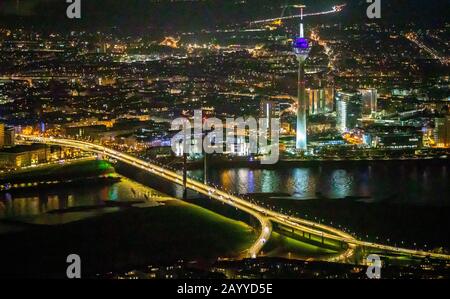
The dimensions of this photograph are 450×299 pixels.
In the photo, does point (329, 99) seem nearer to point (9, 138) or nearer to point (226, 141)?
point (226, 141)

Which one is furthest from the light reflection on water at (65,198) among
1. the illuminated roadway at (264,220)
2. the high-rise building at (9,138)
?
the high-rise building at (9,138)

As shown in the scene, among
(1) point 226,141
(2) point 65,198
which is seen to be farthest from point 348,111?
(2) point 65,198

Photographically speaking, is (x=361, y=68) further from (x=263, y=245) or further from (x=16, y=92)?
(x=263, y=245)

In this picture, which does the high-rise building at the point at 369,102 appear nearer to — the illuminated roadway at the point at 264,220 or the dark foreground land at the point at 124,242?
the illuminated roadway at the point at 264,220

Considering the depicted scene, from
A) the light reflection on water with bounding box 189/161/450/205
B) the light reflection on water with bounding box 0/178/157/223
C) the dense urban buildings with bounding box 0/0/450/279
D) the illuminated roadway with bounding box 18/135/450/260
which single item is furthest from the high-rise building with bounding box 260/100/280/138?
the light reflection on water with bounding box 0/178/157/223

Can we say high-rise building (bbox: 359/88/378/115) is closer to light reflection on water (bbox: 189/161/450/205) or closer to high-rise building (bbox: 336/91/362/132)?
high-rise building (bbox: 336/91/362/132)
